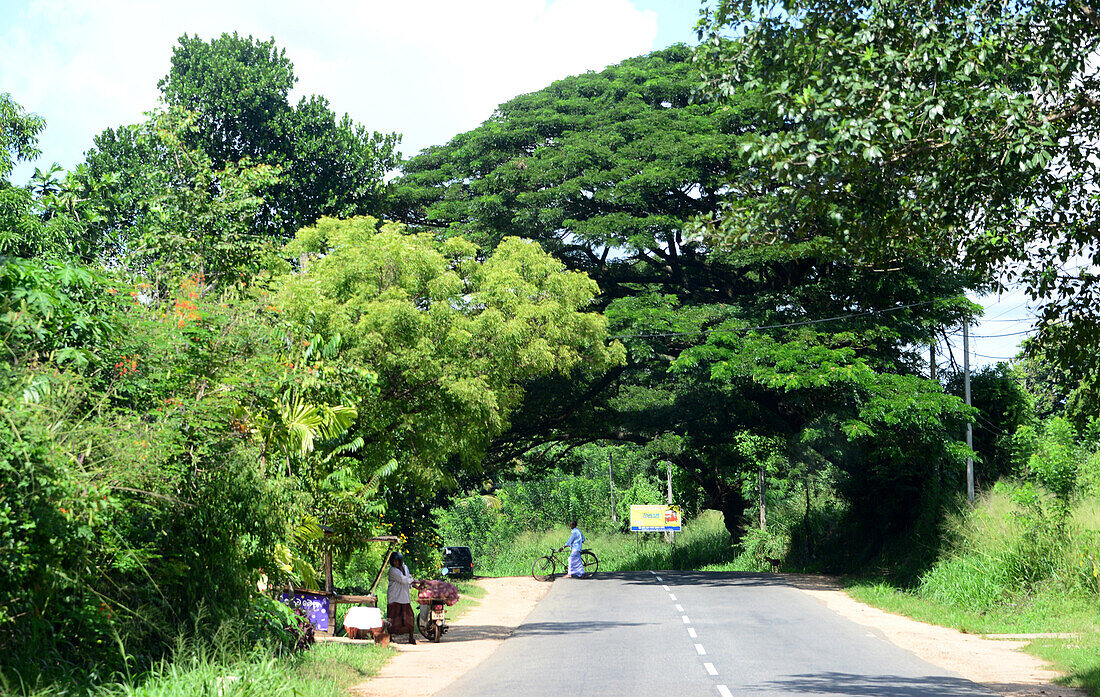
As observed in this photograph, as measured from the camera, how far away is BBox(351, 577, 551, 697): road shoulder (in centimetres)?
1264

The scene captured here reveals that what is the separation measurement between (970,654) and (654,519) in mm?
31418

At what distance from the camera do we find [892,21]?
411 inches

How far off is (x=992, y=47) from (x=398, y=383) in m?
11.9

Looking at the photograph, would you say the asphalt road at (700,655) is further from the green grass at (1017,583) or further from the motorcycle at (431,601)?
the green grass at (1017,583)

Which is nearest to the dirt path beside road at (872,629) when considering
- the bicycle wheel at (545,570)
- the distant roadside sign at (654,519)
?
the bicycle wheel at (545,570)

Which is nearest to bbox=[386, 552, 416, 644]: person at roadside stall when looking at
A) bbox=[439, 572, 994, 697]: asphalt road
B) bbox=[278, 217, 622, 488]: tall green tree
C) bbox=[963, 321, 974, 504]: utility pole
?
bbox=[439, 572, 994, 697]: asphalt road

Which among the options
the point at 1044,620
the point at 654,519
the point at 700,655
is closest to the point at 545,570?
the point at 654,519

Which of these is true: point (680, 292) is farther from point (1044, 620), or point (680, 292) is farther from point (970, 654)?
point (970, 654)

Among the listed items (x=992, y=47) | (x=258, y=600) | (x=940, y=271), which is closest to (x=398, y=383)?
(x=258, y=600)

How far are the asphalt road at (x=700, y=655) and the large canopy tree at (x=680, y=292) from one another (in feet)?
19.4

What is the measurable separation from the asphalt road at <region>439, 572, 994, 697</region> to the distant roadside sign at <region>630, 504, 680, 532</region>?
20622 mm

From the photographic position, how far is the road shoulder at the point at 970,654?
1233cm

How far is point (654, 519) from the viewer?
4666 cm

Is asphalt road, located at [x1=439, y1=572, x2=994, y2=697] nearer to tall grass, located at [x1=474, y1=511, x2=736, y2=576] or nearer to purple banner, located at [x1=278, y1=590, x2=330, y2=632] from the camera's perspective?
purple banner, located at [x1=278, y1=590, x2=330, y2=632]
